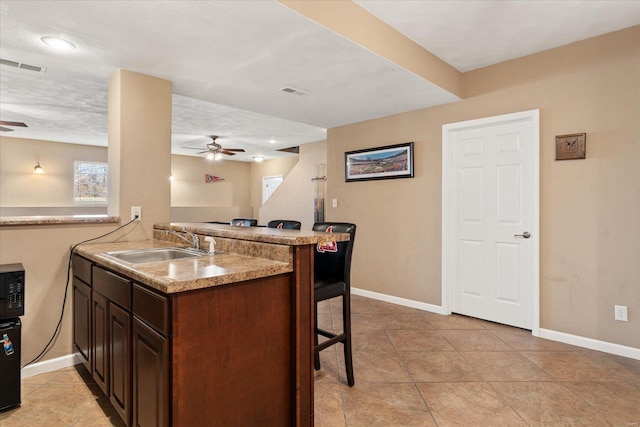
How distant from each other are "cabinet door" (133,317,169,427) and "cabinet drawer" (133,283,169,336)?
32mm

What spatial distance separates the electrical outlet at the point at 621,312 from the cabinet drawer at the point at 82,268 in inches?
152

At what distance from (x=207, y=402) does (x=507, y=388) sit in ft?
6.25

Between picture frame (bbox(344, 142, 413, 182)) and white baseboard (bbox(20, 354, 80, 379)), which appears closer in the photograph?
white baseboard (bbox(20, 354, 80, 379))

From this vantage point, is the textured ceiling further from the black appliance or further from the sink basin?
the black appliance

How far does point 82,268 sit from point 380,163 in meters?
3.24

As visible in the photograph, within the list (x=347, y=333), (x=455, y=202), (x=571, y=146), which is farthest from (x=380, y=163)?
(x=347, y=333)

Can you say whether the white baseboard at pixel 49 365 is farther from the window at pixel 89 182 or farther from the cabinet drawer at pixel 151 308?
the window at pixel 89 182

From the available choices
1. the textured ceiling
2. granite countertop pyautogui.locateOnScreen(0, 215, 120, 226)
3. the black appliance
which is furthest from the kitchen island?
the textured ceiling

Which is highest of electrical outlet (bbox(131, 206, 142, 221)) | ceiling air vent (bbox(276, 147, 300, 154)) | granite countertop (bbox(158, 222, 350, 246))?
ceiling air vent (bbox(276, 147, 300, 154))

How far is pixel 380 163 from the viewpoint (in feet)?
14.2

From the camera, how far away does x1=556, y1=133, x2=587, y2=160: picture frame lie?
9.40ft

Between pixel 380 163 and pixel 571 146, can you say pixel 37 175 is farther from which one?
pixel 571 146

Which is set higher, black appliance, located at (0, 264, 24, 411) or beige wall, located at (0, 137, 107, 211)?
beige wall, located at (0, 137, 107, 211)

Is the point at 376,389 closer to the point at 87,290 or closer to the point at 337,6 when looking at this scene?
the point at 87,290
